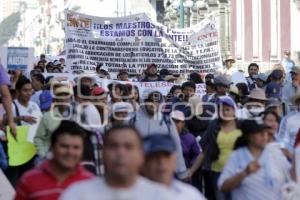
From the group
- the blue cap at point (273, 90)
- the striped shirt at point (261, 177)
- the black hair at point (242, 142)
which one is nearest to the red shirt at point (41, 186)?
the striped shirt at point (261, 177)

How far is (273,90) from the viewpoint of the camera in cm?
1712

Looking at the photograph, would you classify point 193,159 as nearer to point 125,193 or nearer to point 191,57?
point 125,193

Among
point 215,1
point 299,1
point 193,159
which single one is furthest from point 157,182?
point 215,1

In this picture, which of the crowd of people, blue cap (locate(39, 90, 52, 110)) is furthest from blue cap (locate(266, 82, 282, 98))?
blue cap (locate(39, 90, 52, 110))

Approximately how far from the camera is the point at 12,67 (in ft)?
82.7

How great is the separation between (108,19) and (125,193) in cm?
1750

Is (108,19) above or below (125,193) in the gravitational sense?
above

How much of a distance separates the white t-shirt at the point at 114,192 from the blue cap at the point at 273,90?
37.4 ft

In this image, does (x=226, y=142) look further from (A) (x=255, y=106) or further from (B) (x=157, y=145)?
(B) (x=157, y=145)

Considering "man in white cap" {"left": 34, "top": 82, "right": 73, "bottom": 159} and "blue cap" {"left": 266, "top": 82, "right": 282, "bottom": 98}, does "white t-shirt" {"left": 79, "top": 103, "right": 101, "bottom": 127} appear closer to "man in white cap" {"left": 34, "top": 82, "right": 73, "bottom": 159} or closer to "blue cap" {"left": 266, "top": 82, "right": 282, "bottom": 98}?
"man in white cap" {"left": 34, "top": 82, "right": 73, "bottom": 159}

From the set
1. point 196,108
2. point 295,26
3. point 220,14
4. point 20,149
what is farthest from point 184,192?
point 220,14

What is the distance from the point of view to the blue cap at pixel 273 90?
1698 cm

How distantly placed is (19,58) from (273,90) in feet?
31.4

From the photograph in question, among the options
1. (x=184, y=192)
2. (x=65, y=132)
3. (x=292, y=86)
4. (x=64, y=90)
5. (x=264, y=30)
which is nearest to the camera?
(x=184, y=192)
